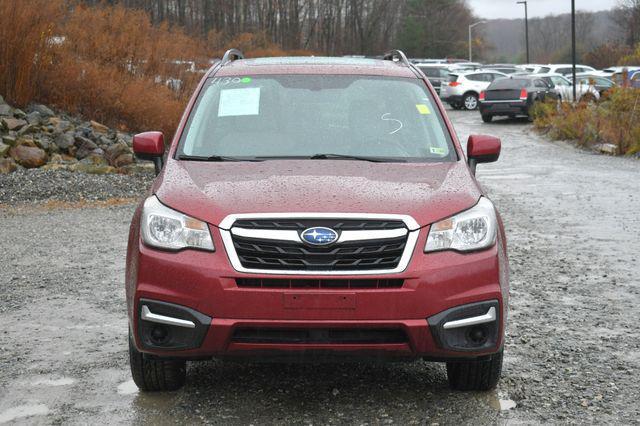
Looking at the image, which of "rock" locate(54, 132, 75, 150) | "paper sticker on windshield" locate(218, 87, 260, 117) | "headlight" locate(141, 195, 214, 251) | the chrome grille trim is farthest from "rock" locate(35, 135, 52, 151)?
the chrome grille trim

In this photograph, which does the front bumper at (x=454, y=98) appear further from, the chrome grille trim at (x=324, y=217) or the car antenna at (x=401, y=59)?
the chrome grille trim at (x=324, y=217)

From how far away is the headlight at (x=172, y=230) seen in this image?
470cm

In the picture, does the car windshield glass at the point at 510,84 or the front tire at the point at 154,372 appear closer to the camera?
the front tire at the point at 154,372

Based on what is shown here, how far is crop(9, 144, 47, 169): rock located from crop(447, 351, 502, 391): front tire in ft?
41.6

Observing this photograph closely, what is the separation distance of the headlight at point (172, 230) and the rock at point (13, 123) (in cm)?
1359

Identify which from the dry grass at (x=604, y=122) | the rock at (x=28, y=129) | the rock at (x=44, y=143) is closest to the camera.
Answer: the rock at (x=44, y=143)

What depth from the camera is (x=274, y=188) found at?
16.3 feet

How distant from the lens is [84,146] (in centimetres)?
1784

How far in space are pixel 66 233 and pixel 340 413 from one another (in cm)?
732

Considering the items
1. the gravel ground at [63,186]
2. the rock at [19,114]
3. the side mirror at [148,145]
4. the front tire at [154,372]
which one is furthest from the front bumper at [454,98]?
the front tire at [154,372]

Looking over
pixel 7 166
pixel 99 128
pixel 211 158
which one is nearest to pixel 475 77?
pixel 99 128

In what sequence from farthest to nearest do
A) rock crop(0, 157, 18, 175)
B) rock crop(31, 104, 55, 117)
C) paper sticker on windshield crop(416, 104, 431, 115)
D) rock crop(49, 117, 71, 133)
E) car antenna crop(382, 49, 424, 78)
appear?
rock crop(31, 104, 55, 117) < rock crop(49, 117, 71, 133) < rock crop(0, 157, 18, 175) < car antenna crop(382, 49, 424, 78) < paper sticker on windshield crop(416, 104, 431, 115)

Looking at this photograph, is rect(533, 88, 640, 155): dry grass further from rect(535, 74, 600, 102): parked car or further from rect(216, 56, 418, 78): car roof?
rect(216, 56, 418, 78): car roof

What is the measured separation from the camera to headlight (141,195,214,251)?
4695mm
